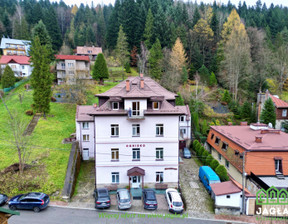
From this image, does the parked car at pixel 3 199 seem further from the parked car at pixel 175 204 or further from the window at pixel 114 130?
the parked car at pixel 175 204

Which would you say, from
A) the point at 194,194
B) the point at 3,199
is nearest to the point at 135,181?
the point at 194,194

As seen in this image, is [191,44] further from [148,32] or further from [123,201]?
[123,201]

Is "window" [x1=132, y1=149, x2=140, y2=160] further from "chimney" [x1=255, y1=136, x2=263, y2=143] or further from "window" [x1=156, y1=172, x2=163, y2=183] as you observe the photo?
"chimney" [x1=255, y1=136, x2=263, y2=143]

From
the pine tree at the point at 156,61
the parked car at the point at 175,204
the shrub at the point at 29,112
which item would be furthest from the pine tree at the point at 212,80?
the shrub at the point at 29,112

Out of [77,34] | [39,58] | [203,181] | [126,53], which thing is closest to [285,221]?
[203,181]

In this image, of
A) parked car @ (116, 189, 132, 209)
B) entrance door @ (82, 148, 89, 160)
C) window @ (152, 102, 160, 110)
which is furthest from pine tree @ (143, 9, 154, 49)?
parked car @ (116, 189, 132, 209)
